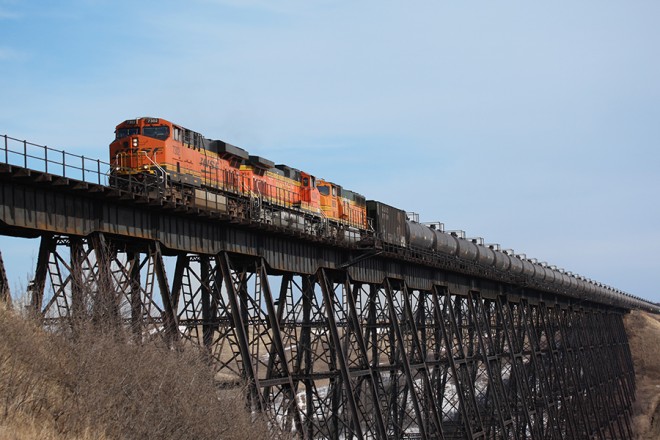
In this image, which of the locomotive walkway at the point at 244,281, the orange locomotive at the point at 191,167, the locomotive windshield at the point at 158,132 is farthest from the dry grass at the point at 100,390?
the locomotive windshield at the point at 158,132

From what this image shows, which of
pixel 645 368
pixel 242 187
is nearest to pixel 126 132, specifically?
pixel 242 187

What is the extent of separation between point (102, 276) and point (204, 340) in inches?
261

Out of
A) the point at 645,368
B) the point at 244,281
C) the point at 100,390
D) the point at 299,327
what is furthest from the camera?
the point at 645,368

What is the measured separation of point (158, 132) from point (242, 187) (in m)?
3.48

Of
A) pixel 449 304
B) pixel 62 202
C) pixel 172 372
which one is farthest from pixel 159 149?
pixel 449 304

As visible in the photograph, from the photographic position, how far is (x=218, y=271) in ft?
82.9

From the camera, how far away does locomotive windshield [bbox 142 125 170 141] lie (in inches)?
1132

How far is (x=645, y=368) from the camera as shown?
101750 mm

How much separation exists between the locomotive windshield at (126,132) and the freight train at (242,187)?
38mm

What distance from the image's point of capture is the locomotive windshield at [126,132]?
2950 centimetres

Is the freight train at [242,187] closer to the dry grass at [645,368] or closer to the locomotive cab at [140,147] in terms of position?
the locomotive cab at [140,147]

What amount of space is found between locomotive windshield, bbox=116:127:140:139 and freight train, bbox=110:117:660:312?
38 mm

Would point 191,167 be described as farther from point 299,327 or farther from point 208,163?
point 299,327

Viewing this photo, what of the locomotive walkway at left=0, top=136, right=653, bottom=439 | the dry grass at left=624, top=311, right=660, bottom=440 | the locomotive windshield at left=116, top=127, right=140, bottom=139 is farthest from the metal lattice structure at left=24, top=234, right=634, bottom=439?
the dry grass at left=624, top=311, right=660, bottom=440
